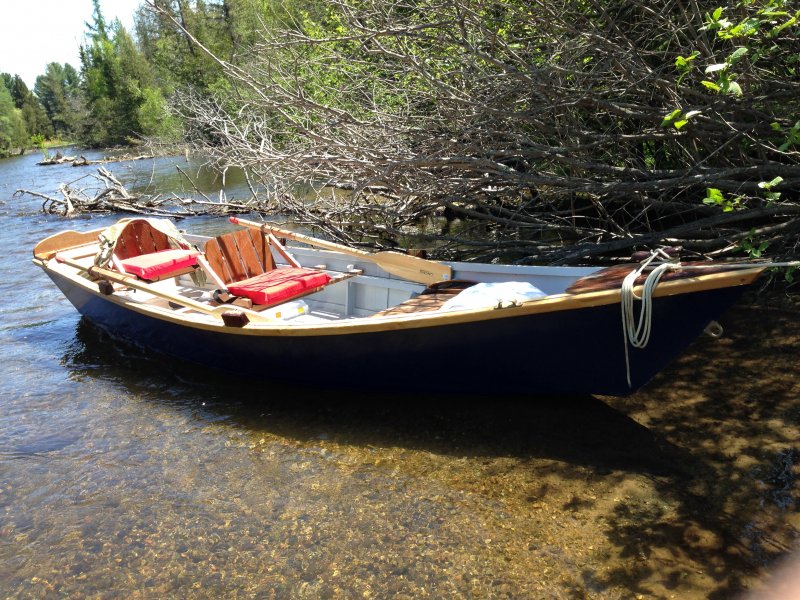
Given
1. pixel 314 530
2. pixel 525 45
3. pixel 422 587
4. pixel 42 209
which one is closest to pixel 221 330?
pixel 314 530

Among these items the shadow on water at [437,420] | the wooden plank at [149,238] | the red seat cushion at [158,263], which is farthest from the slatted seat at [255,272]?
the wooden plank at [149,238]

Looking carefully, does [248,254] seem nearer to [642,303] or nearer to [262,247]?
[262,247]

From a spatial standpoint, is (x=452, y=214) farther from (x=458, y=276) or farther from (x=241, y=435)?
(x=241, y=435)

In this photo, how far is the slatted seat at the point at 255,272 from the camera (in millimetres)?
5902

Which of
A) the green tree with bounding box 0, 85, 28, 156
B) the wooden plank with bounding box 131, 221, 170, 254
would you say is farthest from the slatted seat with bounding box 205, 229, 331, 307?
the green tree with bounding box 0, 85, 28, 156

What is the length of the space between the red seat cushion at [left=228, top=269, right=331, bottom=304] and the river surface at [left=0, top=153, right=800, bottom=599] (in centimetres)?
85

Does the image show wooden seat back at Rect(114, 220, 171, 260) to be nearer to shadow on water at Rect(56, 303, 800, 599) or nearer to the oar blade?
shadow on water at Rect(56, 303, 800, 599)

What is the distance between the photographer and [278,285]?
6004 millimetres

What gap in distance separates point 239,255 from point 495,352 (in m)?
3.22

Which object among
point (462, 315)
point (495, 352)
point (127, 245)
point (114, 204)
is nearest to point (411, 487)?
point (495, 352)

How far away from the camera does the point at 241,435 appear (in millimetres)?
5070

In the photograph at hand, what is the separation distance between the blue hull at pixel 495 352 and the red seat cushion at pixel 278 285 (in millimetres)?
548

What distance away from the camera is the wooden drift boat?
4035 mm

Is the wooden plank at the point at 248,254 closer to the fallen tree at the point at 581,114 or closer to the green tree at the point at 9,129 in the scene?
the fallen tree at the point at 581,114
